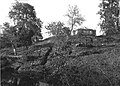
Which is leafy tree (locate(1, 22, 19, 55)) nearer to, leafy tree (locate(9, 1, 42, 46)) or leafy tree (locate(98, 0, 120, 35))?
leafy tree (locate(9, 1, 42, 46))

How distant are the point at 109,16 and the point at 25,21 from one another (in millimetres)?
16211

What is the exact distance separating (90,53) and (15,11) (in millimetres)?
11803

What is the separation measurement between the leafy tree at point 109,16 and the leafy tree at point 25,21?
13.1 m

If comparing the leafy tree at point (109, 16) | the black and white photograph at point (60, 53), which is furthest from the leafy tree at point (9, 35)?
the leafy tree at point (109, 16)

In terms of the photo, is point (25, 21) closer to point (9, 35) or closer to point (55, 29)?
point (9, 35)

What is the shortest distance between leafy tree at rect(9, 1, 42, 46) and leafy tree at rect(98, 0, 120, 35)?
517 inches

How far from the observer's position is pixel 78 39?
27.1 m

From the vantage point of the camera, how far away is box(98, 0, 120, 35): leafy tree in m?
33.0

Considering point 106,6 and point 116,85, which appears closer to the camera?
point 116,85

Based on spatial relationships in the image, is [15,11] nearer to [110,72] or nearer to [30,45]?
[30,45]

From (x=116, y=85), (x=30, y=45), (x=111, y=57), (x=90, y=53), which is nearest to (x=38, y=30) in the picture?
(x=30, y=45)

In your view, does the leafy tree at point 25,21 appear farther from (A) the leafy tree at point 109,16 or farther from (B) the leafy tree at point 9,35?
(A) the leafy tree at point 109,16

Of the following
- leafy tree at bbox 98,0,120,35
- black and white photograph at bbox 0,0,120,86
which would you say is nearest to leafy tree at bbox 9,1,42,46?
black and white photograph at bbox 0,0,120,86

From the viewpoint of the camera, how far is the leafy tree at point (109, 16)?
32969mm
